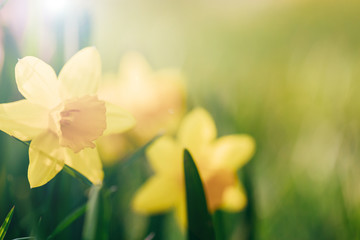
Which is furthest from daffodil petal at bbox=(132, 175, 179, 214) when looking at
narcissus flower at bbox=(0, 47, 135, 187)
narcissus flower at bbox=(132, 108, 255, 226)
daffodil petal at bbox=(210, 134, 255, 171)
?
narcissus flower at bbox=(0, 47, 135, 187)

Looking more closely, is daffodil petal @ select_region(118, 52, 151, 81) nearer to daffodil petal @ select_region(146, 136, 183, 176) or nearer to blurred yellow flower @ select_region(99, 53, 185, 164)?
blurred yellow flower @ select_region(99, 53, 185, 164)

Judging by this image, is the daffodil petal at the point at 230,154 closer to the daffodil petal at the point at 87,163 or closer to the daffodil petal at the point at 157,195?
the daffodil petal at the point at 157,195

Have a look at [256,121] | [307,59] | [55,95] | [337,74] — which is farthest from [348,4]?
[55,95]

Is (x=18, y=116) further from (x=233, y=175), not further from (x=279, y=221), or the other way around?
(x=279, y=221)

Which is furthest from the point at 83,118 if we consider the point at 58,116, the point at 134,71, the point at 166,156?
the point at 134,71

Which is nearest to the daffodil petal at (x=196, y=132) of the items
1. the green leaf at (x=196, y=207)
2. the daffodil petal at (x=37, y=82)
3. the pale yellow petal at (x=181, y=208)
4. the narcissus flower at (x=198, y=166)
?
the narcissus flower at (x=198, y=166)

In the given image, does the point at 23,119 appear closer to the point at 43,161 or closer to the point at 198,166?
the point at 43,161
